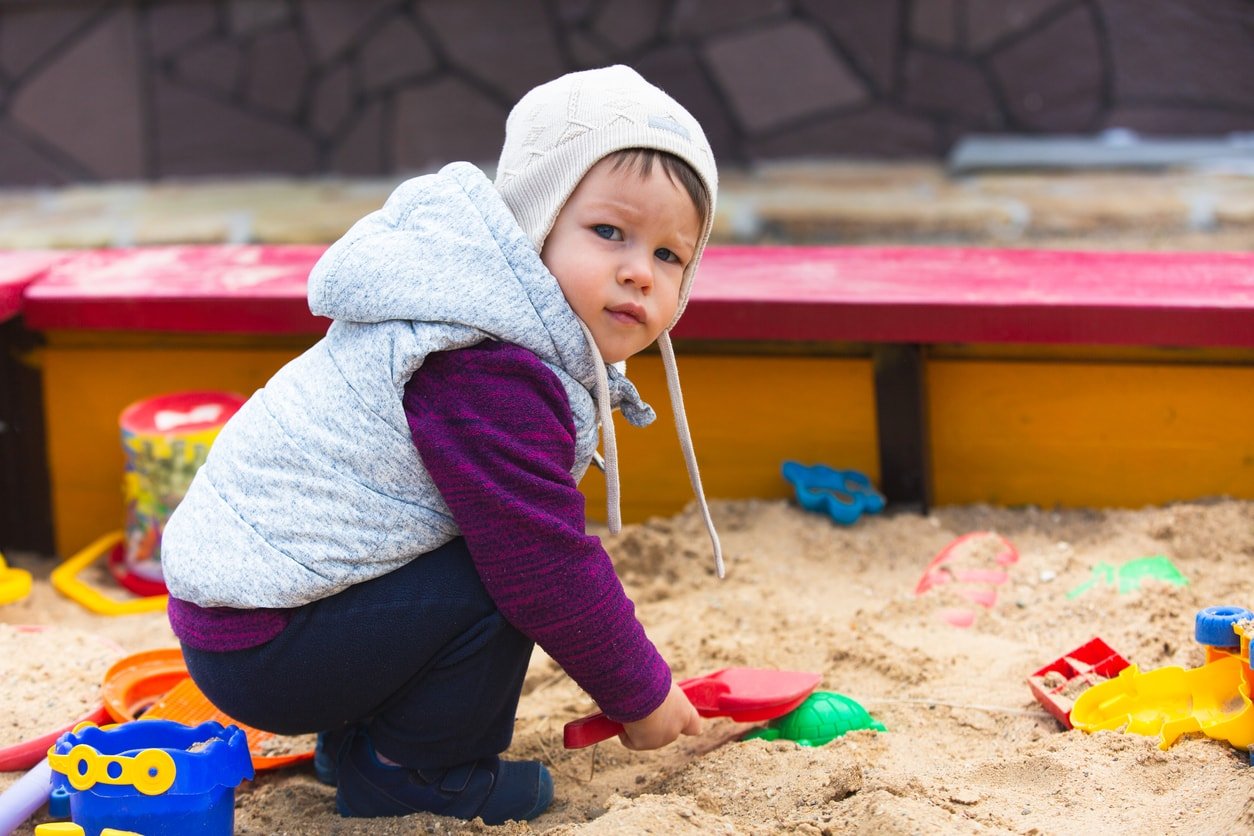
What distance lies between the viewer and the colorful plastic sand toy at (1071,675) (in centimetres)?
156

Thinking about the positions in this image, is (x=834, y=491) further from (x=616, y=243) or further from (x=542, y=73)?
(x=542, y=73)

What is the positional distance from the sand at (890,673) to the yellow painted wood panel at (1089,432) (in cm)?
4

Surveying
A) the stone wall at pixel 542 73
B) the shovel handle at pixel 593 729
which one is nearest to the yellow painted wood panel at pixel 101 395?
the shovel handle at pixel 593 729

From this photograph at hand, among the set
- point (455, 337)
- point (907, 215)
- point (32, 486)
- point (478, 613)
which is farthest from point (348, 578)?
point (907, 215)

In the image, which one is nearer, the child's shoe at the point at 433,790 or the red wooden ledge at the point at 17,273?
the child's shoe at the point at 433,790

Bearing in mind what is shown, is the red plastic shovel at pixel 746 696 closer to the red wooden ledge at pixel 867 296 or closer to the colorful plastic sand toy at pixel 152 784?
the colorful plastic sand toy at pixel 152 784

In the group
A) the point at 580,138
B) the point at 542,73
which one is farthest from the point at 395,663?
the point at 542,73

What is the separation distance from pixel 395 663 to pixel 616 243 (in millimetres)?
470

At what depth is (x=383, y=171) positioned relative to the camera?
459 centimetres

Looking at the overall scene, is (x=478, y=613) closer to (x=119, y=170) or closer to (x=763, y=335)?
(x=763, y=335)

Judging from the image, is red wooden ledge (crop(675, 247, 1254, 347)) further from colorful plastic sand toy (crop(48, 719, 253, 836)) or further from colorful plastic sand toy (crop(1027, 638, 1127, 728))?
colorful plastic sand toy (crop(48, 719, 253, 836))

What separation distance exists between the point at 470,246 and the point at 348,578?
1.13ft

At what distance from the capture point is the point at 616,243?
1366 millimetres

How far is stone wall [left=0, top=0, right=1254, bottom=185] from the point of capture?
417 centimetres
